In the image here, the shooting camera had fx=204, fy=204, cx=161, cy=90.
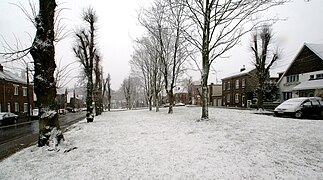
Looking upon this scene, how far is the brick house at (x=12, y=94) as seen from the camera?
32.5 metres

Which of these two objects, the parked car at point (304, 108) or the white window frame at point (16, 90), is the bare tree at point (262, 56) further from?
the white window frame at point (16, 90)

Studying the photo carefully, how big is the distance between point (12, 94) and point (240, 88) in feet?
150

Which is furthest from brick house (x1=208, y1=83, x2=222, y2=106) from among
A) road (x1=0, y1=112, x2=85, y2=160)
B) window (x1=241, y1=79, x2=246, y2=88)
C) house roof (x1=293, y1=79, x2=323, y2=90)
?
road (x1=0, y1=112, x2=85, y2=160)

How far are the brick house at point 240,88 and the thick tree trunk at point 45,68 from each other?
40.2 metres

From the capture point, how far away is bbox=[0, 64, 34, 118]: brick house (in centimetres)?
3250

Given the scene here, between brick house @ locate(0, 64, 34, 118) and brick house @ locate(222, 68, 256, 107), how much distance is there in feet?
135

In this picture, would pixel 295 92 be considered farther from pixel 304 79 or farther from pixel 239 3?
pixel 239 3

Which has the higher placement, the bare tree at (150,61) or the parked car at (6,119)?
the bare tree at (150,61)

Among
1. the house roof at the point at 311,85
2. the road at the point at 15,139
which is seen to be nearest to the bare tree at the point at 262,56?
the house roof at the point at 311,85

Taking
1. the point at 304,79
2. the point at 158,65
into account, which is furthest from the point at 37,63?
the point at 304,79

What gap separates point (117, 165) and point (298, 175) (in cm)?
430

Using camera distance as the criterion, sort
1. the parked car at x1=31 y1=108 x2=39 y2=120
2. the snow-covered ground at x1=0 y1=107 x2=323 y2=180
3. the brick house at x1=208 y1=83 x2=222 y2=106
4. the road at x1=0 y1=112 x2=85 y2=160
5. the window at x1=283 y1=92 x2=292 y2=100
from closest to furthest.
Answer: the snow-covered ground at x1=0 y1=107 x2=323 y2=180
the road at x1=0 y1=112 x2=85 y2=160
the parked car at x1=31 y1=108 x2=39 y2=120
the window at x1=283 y1=92 x2=292 y2=100
the brick house at x1=208 y1=83 x2=222 y2=106

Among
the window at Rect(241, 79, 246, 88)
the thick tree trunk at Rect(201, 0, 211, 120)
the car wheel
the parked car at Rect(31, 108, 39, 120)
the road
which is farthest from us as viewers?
the window at Rect(241, 79, 246, 88)

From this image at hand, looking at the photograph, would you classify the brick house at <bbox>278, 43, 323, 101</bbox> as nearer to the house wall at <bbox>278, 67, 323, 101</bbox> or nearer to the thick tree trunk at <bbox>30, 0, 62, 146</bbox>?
the house wall at <bbox>278, 67, 323, 101</bbox>
